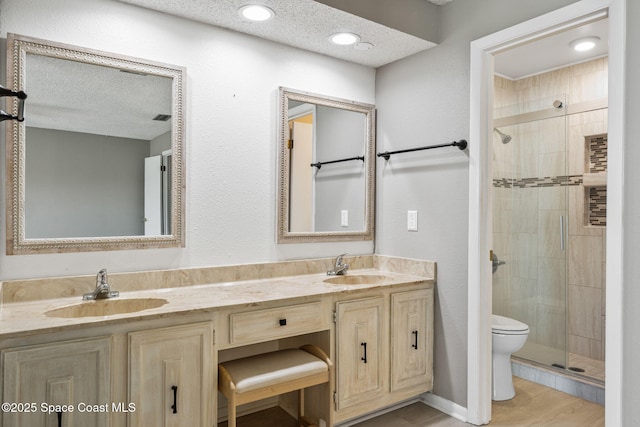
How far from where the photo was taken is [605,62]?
3197 mm

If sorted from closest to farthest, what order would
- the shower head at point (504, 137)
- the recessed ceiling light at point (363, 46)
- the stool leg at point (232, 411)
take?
1. the stool leg at point (232, 411)
2. the recessed ceiling light at point (363, 46)
3. the shower head at point (504, 137)

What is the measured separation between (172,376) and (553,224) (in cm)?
288

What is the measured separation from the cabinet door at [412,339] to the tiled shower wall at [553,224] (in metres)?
1.11

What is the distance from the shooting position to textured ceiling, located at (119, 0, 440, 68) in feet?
6.87

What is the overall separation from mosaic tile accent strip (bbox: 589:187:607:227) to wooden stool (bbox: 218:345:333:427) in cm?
253

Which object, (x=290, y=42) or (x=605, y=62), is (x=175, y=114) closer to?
(x=290, y=42)

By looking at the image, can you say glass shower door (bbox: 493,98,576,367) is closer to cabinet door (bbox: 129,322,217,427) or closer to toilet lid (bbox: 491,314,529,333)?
toilet lid (bbox: 491,314,529,333)

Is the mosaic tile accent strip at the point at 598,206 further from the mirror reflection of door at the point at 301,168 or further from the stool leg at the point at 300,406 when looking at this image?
the stool leg at the point at 300,406

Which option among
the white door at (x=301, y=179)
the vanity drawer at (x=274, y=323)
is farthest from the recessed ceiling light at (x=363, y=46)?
the vanity drawer at (x=274, y=323)

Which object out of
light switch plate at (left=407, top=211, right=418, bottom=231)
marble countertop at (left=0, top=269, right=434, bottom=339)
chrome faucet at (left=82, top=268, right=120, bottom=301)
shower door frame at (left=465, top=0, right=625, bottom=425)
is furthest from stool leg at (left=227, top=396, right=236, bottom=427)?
light switch plate at (left=407, top=211, right=418, bottom=231)

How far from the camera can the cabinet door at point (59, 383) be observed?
4.65 ft

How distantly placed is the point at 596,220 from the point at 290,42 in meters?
2.68

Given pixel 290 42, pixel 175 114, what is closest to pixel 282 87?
pixel 290 42

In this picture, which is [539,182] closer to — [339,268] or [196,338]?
[339,268]
